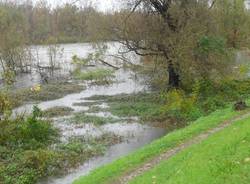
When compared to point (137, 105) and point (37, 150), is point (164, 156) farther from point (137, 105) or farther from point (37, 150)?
point (137, 105)

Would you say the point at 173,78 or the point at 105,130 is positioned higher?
the point at 173,78

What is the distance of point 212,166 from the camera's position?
1154 cm

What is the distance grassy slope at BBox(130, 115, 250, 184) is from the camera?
34.6 feet

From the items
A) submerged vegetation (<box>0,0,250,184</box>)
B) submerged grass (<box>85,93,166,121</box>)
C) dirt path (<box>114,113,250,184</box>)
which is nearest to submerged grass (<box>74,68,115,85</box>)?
submerged vegetation (<box>0,0,250,184</box>)

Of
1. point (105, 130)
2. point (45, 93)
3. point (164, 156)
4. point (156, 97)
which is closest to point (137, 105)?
point (156, 97)

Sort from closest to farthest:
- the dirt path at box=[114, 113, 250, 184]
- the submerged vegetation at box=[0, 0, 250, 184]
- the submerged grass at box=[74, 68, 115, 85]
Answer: the submerged vegetation at box=[0, 0, 250, 184], the dirt path at box=[114, 113, 250, 184], the submerged grass at box=[74, 68, 115, 85]

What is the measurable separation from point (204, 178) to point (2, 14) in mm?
57204

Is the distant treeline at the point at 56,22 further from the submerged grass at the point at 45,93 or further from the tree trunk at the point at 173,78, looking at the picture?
the tree trunk at the point at 173,78

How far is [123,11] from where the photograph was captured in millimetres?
39188

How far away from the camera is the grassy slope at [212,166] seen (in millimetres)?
10539

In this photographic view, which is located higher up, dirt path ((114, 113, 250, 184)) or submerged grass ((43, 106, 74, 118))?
dirt path ((114, 113, 250, 184))

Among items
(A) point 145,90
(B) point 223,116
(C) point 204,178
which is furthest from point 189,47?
(C) point 204,178

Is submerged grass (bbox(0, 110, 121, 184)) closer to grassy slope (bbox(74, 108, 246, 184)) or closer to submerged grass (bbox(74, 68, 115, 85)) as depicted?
grassy slope (bbox(74, 108, 246, 184))

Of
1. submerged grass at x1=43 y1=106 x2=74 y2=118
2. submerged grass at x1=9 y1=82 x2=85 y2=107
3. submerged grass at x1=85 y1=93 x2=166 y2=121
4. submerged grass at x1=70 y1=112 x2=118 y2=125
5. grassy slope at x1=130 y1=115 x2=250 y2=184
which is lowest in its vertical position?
submerged grass at x1=9 y1=82 x2=85 y2=107
